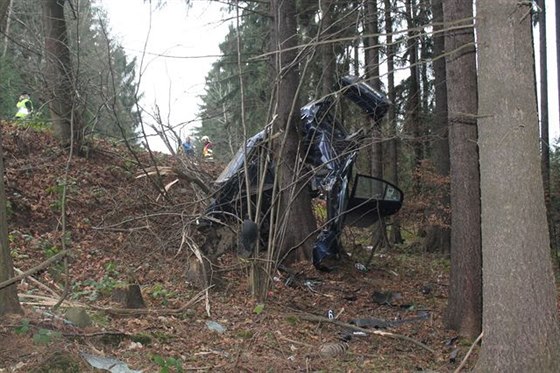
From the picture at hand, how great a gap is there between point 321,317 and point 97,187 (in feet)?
19.3

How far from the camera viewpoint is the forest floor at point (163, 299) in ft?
17.8

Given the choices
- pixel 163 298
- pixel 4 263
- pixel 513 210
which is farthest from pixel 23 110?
pixel 513 210

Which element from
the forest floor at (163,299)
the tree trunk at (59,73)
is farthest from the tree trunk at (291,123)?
the tree trunk at (59,73)

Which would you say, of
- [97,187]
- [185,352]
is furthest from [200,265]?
[97,187]

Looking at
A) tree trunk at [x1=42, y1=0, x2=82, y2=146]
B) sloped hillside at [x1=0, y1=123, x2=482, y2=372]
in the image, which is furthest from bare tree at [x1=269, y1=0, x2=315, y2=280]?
tree trunk at [x1=42, y1=0, x2=82, y2=146]

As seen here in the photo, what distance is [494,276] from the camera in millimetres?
4832

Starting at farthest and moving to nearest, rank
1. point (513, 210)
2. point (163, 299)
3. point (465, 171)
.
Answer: point (465, 171)
point (163, 299)
point (513, 210)

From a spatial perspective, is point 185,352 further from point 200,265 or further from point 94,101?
point 94,101

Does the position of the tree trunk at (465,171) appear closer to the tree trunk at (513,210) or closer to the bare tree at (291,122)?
the tree trunk at (513,210)

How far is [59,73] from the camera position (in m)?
11.0

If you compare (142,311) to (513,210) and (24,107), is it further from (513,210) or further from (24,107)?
(24,107)

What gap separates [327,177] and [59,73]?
5.36 meters

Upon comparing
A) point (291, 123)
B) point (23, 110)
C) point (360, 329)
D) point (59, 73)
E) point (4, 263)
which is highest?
point (59, 73)

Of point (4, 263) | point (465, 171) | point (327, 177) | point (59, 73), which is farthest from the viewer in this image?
point (59, 73)
